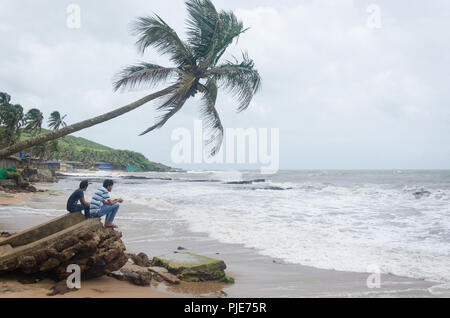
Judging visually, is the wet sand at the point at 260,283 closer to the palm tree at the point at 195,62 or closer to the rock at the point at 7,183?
the palm tree at the point at 195,62

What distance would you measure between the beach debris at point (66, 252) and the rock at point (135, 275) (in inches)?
10.0

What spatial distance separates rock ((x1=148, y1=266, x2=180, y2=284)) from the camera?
5328 millimetres

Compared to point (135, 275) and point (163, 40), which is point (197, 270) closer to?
point (135, 275)

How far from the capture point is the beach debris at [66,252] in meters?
4.59

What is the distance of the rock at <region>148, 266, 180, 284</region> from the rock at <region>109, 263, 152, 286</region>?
0.65 ft

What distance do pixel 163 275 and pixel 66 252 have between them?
1.60 m

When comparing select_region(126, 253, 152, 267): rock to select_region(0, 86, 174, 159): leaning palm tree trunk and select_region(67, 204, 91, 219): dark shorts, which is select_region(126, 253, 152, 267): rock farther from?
select_region(0, 86, 174, 159): leaning palm tree trunk

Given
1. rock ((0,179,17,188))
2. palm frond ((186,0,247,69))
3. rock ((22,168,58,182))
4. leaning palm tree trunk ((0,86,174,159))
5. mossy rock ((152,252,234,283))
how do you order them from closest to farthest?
leaning palm tree trunk ((0,86,174,159)), mossy rock ((152,252,234,283)), palm frond ((186,0,247,69)), rock ((0,179,17,188)), rock ((22,168,58,182))

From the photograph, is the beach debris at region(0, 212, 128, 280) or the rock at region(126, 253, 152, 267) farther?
the rock at region(126, 253, 152, 267)

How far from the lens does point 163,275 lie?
543 cm

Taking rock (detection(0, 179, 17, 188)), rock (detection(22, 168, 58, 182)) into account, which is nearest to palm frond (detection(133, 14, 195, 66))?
rock (detection(0, 179, 17, 188))
